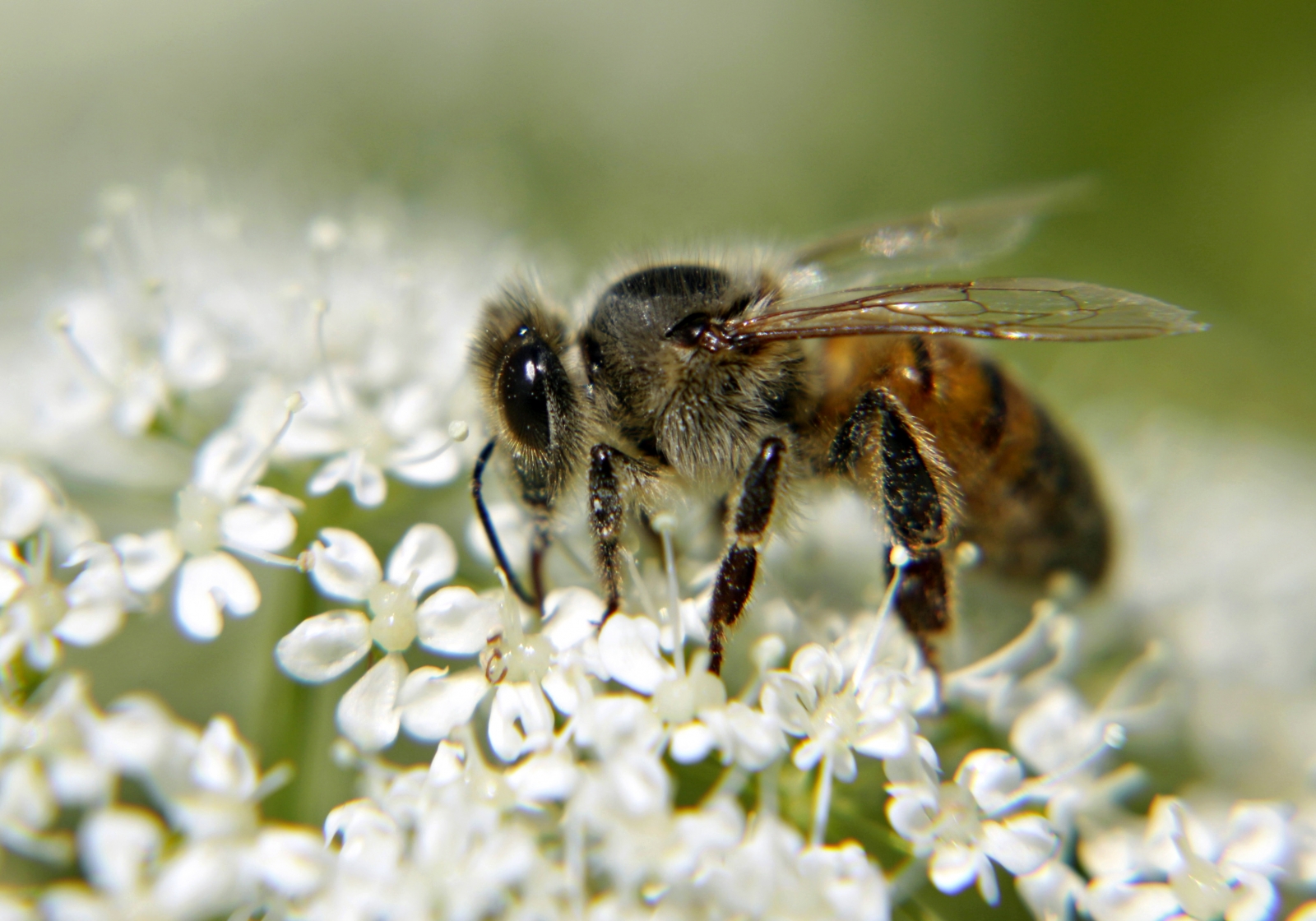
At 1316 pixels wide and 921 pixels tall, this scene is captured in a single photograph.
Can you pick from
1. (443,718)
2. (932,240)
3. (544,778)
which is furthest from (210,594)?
(932,240)

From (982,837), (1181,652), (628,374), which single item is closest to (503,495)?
(628,374)

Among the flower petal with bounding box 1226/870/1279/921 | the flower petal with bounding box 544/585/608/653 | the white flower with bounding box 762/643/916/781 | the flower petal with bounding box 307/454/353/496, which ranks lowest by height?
the flower petal with bounding box 1226/870/1279/921

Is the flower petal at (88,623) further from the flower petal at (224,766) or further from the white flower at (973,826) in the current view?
the white flower at (973,826)

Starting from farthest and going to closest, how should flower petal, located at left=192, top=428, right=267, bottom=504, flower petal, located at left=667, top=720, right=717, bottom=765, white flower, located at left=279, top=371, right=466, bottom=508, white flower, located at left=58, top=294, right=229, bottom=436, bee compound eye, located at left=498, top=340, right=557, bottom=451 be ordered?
white flower, located at left=58, top=294, right=229, bottom=436 < white flower, located at left=279, top=371, right=466, bottom=508 < flower petal, located at left=192, top=428, right=267, bottom=504 < bee compound eye, located at left=498, top=340, right=557, bottom=451 < flower petal, located at left=667, top=720, right=717, bottom=765

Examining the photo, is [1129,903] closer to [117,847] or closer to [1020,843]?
[1020,843]

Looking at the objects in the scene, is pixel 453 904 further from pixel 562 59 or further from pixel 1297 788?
pixel 562 59

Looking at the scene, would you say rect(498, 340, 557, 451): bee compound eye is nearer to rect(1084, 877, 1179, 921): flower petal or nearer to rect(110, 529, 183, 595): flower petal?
A: rect(110, 529, 183, 595): flower petal

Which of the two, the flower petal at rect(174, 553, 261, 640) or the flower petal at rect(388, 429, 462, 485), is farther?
the flower petal at rect(388, 429, 462, 485)

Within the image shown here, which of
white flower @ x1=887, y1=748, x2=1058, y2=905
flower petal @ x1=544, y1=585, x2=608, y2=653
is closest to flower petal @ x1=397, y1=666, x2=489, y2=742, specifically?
flower petal @ x1=544, y1=585, x2=608, y2=653
